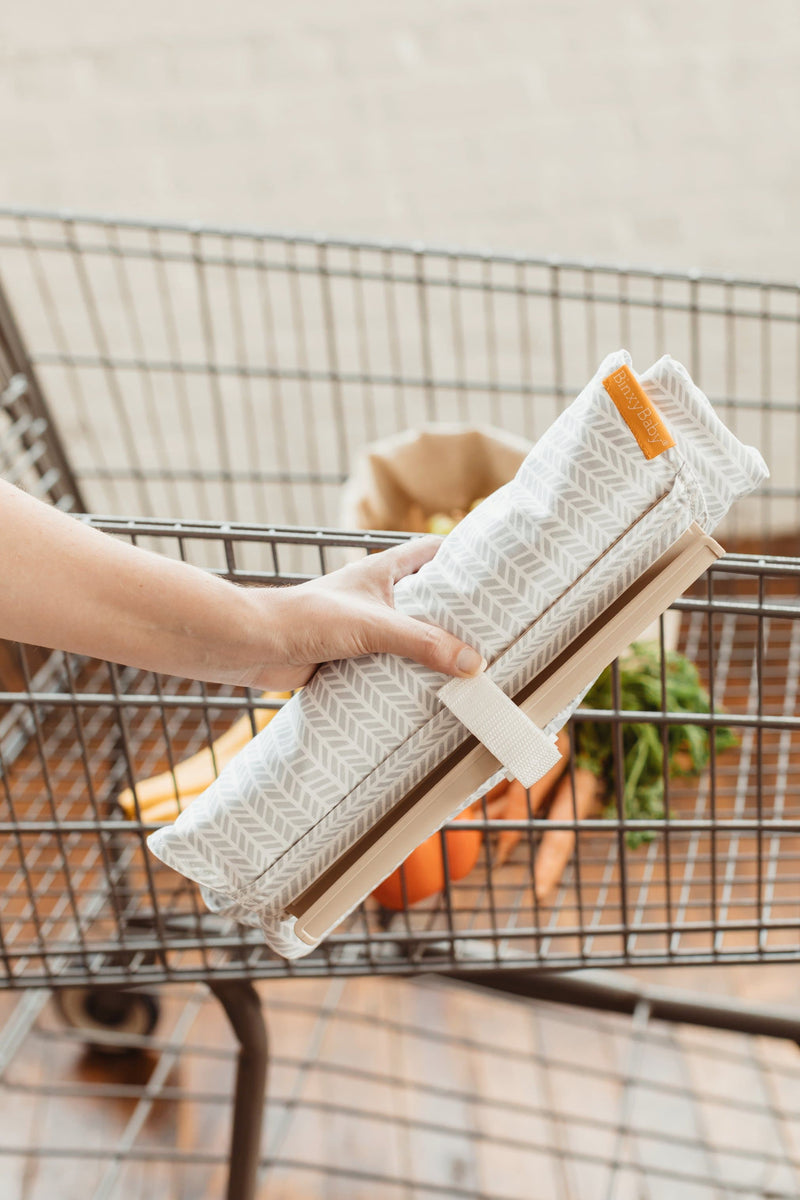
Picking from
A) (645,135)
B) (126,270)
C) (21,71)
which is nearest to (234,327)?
(126,270)

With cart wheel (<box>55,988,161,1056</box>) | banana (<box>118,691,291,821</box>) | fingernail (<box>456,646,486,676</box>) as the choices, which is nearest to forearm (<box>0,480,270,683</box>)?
fingernail (<box>456,646,486,676</box>)

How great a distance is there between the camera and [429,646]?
72 cm

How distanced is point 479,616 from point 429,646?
36 mm

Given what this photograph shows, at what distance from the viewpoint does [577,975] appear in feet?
3.96

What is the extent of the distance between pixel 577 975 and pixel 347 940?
275 millimetres

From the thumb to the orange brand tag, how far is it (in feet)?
0.50

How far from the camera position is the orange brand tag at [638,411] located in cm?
69

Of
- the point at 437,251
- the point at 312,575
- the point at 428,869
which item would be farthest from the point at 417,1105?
the point at 437,251

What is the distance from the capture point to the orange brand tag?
687 millimetres

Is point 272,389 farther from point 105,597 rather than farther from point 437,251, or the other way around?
point 105,597

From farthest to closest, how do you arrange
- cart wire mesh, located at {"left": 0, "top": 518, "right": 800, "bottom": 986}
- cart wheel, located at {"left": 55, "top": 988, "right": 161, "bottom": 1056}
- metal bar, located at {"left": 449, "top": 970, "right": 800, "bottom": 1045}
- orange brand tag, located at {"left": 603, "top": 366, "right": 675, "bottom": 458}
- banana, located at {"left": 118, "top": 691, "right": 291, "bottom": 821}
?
cart wheel, located at {"left": 55, "top": 988, "right": 161, "bottom": 1056} → banana, located at {"left": 118, "top": 691, "right": 291, "bottom": 821} → metal bar, located at {"left": 449, "top": 970, "right": 800, "bottom": 1045} → cart wire mesh, located at {"left": 0, "top": 518, "right": 800, "bottom": 986} → orange brand tag, located at {"left": 603, "top": 366, "right": 675, "bottom": 458}

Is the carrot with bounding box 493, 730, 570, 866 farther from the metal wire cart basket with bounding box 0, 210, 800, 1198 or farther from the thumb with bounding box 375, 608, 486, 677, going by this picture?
the thumb with bounding box 375, 608, 486, 677

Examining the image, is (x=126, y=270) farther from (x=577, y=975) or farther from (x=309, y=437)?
(x=577, y=975)

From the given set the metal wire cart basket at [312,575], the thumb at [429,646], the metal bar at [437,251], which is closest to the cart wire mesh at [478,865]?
the metal wire cart basket at [312,575]
